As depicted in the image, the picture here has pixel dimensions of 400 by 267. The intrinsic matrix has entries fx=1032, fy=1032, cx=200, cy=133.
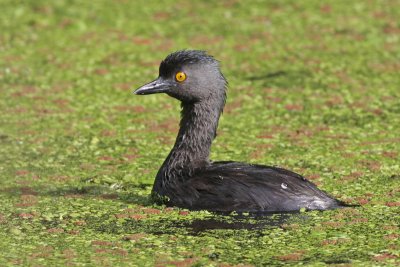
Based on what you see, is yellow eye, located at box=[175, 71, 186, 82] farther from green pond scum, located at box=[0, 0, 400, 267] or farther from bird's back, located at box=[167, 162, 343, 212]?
green pond scum, located at box=[0, 0, 400, 267]

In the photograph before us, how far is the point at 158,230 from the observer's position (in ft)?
30.2

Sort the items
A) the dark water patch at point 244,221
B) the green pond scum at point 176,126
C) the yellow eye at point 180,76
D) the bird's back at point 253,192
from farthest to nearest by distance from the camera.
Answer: the yellow eye at point 180,76 → the bird's back at point 253,192 → the dark water patch at point 244,221 → the green pond scum at point 176,126

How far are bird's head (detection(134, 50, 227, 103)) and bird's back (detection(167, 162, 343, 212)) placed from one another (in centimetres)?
90

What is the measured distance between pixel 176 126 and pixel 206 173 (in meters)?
3.48

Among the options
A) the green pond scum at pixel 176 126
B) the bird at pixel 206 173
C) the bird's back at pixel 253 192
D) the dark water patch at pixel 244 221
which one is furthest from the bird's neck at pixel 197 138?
the dark water patch at pixel 244 221

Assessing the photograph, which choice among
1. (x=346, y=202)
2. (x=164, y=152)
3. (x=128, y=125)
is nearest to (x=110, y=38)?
(x=128, y=125)

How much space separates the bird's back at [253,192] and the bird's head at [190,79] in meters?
0.90

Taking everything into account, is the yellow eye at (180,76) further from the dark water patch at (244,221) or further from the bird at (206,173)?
the dark water patch at (244,221)

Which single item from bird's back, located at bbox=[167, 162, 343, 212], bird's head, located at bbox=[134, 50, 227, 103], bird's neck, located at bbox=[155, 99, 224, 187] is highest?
bird's head, located at bbox=[134, 50, 227, 103]

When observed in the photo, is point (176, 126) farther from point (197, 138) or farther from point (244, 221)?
point (244, 221)

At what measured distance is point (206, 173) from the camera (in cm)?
1004

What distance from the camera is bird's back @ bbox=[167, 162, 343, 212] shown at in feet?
31.5

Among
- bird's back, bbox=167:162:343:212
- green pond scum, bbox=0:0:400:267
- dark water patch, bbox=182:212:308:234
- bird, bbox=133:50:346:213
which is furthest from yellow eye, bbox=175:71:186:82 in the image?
dark water patch, bbox=182:212:308:234

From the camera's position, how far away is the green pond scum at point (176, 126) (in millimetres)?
8773
